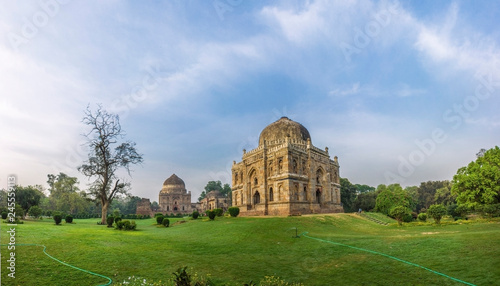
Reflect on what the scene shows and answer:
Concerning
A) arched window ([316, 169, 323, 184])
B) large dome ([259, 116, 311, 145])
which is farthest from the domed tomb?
arched window ([316, 169, 323, 184])

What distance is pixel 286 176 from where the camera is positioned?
30172mm

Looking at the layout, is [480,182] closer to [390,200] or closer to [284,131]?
[390,200]

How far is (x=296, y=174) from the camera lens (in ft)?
103

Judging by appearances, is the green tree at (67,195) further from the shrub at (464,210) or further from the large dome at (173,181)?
the shrub at (464,210)

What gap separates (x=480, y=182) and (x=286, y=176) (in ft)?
59.3

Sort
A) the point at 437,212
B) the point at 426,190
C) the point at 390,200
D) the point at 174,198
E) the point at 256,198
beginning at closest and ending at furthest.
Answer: the point at 437,212, the point at 256,198, the point at 390,200, the point at 174,198, the point at 426,190

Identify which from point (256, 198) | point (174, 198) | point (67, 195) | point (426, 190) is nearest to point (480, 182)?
point (256, 198)

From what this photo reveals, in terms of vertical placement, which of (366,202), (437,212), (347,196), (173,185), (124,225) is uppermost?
(173,185)

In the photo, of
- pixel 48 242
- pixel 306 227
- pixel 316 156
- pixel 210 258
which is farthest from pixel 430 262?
pixel 316 156

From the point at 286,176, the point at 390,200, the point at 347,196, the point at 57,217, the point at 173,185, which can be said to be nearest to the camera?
the point at 57,217

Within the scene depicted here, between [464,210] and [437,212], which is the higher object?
[437,212]

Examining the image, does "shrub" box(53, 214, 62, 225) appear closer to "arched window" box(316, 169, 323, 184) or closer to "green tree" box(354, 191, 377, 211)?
"arched window" box(316, 169, 323, 184)

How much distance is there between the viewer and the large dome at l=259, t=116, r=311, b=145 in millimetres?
35969

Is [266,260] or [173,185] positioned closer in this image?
[266,260]
